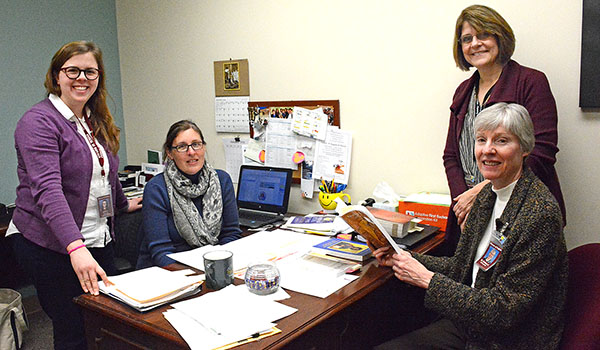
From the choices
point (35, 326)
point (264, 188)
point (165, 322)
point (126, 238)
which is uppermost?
point (264, 188)

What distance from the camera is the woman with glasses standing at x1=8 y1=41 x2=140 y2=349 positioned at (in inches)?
64.7

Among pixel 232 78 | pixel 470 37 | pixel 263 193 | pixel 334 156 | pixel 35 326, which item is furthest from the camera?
pixel 232 78

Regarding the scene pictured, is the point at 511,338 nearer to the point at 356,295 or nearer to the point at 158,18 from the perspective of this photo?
the point at 356,295

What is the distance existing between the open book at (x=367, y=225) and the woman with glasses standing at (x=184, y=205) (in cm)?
72

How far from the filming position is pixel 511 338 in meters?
1.29

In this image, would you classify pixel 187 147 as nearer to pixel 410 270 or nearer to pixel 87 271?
pixel 87 271

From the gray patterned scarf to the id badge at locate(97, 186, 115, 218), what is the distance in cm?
23

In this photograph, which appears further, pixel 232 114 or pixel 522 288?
pixel 232 114

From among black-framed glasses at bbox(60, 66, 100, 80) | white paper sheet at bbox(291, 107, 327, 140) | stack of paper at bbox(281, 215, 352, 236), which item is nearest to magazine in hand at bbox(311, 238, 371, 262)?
stack of paper at bbox(281, 215, 352, 236)

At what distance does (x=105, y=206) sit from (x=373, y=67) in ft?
4.75

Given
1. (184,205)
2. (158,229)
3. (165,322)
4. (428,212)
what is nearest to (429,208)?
(428,212)

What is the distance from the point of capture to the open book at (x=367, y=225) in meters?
1.46

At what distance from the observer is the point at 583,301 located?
126cm

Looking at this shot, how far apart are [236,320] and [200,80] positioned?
7.47 ft
